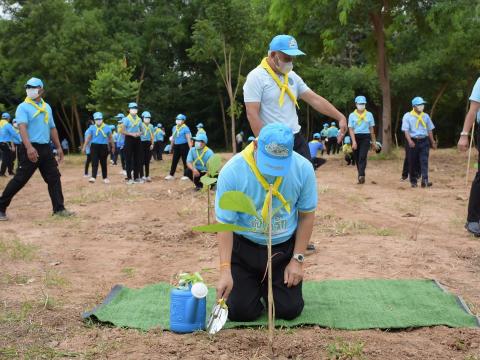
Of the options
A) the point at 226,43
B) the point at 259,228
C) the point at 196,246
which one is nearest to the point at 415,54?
the point at 226,43

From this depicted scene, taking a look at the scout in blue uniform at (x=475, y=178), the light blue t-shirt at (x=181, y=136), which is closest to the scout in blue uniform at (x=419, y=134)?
the scout in blue uniform at (x=475, y=178)

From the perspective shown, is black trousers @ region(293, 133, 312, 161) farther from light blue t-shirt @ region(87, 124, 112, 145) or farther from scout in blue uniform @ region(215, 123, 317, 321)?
light blue t-shirt @ region(87, 124, 112, 145)

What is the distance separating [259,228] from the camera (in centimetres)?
383

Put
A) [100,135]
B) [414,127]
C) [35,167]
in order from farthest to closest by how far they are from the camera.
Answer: [100,135] < [414,127] < [35,167]

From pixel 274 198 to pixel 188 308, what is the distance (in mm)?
856

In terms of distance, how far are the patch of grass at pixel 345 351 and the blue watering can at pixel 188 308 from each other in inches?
31.7

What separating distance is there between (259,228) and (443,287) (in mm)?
1714

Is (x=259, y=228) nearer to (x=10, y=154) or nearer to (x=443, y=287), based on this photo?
(x=443, y=287)

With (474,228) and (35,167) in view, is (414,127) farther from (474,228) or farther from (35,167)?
(35,167)

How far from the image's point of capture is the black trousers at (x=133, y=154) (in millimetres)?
13781

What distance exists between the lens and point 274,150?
3.26 m

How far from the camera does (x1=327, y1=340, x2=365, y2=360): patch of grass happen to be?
319 cm

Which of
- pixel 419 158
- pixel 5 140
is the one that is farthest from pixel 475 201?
pixel 5 140

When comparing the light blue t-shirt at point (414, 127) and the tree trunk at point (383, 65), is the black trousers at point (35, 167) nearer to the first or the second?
the light blue t-shirt at point (414, 127)
